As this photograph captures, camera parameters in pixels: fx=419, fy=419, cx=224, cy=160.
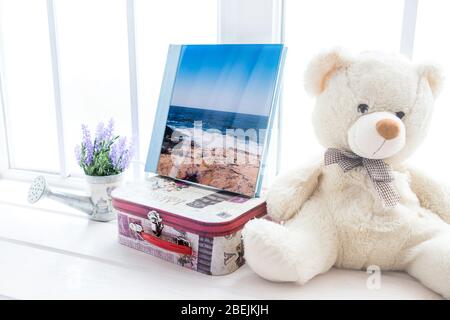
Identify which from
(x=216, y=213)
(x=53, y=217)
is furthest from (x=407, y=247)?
(x=53, y=217)

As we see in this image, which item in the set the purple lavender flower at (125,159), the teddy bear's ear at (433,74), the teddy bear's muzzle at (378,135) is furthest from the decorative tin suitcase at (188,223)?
the teddy bear's ear at (433,74)

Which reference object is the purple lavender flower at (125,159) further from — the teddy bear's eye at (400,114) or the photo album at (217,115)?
the teddy bear's eye at (400,114)

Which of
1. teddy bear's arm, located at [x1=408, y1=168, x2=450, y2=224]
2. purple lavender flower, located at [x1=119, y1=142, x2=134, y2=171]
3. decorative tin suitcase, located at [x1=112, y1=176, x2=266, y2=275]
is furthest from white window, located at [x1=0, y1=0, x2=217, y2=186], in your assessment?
teddy bear's arm, located at [x1=408, y1=168, x2=450, y2=224]

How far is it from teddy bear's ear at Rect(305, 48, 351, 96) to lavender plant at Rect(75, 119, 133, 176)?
0.42 meters

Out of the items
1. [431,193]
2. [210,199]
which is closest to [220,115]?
[210,199]

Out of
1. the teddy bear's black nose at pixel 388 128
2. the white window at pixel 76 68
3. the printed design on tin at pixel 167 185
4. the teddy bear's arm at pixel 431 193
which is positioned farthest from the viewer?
the white window at pixel 76 68

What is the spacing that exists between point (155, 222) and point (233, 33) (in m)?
0.41

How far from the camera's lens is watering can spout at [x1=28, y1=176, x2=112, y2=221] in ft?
2.79

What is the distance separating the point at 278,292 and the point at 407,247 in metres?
0.21

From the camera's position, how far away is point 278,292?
1.99ft

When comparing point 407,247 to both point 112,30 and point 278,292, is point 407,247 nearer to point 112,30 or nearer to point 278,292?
point 278,292

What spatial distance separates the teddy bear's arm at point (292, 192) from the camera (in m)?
0.68

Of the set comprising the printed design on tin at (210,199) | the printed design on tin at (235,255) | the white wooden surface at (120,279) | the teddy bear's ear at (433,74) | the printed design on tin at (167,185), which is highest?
the teddy bear's ear at (433,74)

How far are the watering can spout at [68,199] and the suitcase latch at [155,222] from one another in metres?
0.22
